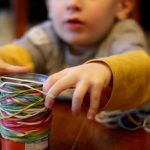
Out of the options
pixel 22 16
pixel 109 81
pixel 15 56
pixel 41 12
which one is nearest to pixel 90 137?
pixel 109 81

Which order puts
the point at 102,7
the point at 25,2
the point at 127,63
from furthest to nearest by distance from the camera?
the point at 25,2 → the point at 102,7 → the point at 127,63

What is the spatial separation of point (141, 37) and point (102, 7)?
0.13m

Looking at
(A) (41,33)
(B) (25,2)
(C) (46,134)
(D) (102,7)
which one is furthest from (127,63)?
(B) (25,2)

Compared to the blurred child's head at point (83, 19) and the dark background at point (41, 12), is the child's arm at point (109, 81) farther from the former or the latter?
the dark background at point (41, 12)

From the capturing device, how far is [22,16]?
70.8 inches

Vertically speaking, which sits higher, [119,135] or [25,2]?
[119,135]

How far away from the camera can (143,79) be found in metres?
0.60

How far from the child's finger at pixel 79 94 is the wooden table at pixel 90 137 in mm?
113

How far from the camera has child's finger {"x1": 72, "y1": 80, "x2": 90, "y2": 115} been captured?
1.45ft

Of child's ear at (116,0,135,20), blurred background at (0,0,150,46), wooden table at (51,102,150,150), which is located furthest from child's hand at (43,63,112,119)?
blurred background at (0,0,150,46)

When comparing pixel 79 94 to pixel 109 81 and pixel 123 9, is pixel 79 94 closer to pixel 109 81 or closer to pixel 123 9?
pixel 109 81

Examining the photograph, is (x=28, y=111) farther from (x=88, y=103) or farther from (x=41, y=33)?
(x=41, y=33)

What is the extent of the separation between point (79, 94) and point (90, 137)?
16 cm

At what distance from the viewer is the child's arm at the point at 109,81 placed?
45 centimetres
